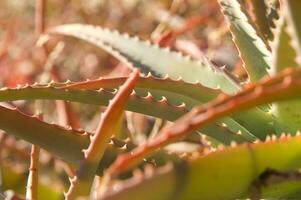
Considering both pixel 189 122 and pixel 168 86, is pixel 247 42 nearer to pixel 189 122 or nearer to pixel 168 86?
pixel 168 86

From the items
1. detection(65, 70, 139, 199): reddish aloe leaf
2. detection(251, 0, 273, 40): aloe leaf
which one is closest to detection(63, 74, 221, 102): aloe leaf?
detection(65, 70, 139, 199): reddish aloe leaf

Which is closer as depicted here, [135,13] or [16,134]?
[16,134]

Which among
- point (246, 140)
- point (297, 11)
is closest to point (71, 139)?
point (246, 140)

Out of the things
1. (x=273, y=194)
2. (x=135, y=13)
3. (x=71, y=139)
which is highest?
(x=135, y=13)

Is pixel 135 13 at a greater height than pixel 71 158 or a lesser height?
greater

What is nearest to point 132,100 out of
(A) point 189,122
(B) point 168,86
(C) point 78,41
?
(B) point 168,86

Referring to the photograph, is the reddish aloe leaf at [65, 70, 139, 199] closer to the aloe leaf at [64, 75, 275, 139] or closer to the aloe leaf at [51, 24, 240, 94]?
the aloe leaf at [64, 75, 275, 139]

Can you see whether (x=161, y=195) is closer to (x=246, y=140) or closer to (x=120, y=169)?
(x=120, y=169)
